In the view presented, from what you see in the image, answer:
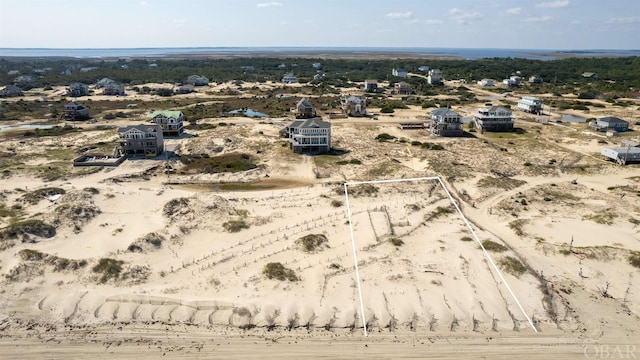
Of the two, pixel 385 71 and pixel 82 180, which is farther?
pixel 385 71

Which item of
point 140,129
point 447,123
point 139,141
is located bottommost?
point 139,141

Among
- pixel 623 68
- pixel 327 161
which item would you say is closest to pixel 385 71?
pixel 623 68

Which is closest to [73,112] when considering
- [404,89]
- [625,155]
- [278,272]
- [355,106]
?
Result: [355,106]

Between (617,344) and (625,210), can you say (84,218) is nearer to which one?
(617,344)

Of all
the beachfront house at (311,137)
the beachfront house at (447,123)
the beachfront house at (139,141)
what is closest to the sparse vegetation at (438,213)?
the beachfront house at (311,137)

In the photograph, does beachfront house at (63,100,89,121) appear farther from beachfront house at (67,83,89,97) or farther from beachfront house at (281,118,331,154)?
beachfront house at (281,118,331,154)

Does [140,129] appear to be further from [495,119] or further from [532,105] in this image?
[532,105]
